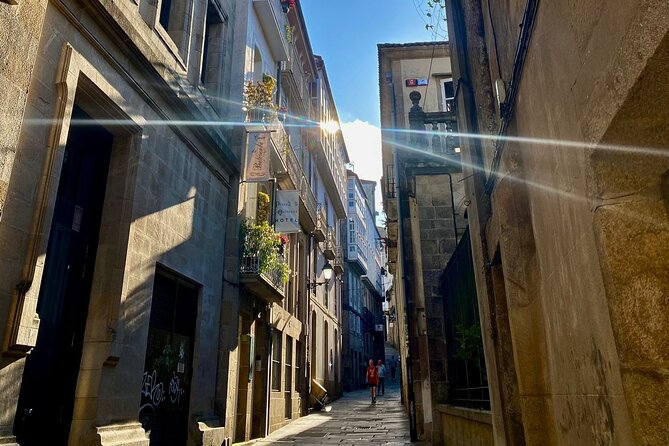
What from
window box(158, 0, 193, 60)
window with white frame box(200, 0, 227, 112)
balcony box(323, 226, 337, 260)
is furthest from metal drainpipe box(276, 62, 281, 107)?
balcony box(323, 226, 337, 260)

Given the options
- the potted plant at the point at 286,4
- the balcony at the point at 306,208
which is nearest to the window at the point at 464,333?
the balcony at the point at 306,208

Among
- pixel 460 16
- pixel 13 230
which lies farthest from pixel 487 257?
pixel 13 230

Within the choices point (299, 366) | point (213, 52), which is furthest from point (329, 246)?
point (213, 52)

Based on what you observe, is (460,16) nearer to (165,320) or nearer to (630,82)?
(630,82)

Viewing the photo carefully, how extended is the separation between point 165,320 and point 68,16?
14.7ft

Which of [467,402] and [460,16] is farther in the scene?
[467,402]

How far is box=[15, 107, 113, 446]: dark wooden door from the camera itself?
211 inches

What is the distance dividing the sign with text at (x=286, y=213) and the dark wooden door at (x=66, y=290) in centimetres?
706

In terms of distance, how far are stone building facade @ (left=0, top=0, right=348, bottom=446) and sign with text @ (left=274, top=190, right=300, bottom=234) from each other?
1.69 metres

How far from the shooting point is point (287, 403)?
15.7 meters

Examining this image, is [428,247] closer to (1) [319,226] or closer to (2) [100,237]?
(2) [100,237]

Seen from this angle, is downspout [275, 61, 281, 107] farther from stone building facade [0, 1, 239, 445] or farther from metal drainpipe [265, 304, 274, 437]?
metal drainpipe [265, 304, 274, 437]

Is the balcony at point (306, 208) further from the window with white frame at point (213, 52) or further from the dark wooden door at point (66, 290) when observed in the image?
the dark wooden door at point (66, 290)

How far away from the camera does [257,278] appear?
1069 cm
